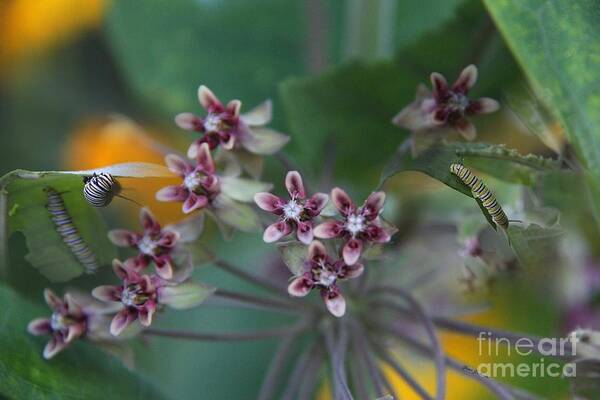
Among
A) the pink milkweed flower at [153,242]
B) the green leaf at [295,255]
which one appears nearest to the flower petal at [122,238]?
the pink milkweed flower at [153,242]

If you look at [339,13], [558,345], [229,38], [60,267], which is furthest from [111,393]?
[339,13]

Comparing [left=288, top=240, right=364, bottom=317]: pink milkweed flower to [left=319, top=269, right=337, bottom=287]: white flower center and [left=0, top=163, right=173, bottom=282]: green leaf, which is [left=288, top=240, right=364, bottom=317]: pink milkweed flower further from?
[left=0, top=163, right=173, bottom=282]: green leaf

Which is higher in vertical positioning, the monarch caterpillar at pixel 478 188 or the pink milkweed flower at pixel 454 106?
the pink milkweed flower at pixel 454 106

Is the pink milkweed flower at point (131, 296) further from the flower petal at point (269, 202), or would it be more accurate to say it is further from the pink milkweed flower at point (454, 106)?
the pink milkweed flower at point (454, 106)

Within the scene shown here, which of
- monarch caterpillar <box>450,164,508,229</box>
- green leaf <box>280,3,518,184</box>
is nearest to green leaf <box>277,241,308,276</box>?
monarch caterpillar <box>450,164,508,229</box>

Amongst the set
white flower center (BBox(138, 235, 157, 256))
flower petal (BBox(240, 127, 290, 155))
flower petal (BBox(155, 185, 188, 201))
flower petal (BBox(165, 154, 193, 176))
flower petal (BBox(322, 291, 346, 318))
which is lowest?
flower petal (BBox(322, 291, 346, 318))

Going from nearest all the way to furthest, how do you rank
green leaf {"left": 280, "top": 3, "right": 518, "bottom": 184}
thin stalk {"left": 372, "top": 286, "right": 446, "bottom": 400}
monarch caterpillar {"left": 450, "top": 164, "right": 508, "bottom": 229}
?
1. monarch caterpillar {"left": 450, "top": 164, "right": 508, "bottom": 229}
2. thin stalk {"left": 372, "top": 286, "right": 446, "bottom": 400}
3. green leaf {"left": 280, "top": 3, "right": 518, "bottom": 184}

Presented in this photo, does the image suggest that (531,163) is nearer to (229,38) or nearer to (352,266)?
(352,266)
